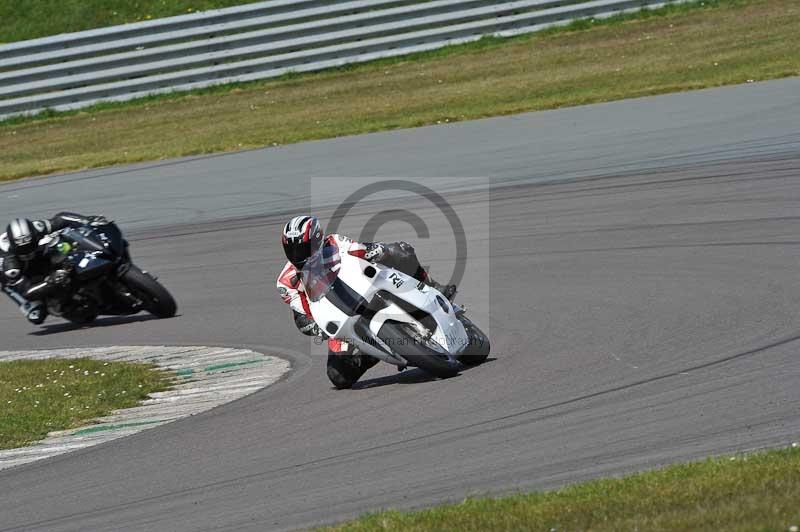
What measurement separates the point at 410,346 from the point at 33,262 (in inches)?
233

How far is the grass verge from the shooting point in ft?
71.3

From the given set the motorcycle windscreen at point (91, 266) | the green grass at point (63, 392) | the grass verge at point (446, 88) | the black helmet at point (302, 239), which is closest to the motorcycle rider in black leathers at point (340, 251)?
the black helmet at point (302, 239)

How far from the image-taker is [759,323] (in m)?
9.13

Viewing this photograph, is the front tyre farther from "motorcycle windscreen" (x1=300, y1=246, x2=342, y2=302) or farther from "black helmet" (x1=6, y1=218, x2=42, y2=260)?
"motorcycle windscreen" (x1=300, y1=246, x2=342, y2=302)

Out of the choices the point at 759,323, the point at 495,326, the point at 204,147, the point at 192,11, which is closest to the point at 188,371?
the point at 495,326

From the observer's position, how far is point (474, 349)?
9.35m

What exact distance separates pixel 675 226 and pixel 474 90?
1094cm

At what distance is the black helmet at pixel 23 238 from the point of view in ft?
43.2

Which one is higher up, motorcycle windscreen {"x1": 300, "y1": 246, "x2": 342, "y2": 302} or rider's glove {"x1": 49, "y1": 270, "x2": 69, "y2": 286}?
motorcycle windscreen {"x1": 300, "y1": 246, "x2": 342, "y2": 302}

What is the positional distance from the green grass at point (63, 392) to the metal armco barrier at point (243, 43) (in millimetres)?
14864

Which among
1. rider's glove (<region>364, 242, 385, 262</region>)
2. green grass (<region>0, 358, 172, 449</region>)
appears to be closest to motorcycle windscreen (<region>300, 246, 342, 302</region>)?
rider's glove (<region>364, 242, 385, 262</region>)

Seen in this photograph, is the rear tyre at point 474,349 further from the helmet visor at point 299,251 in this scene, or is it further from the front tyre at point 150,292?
the front tyre at point 150,292

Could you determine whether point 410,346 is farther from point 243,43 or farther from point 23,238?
point 243,43

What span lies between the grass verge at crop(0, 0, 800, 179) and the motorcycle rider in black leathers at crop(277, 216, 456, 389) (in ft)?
39.8
